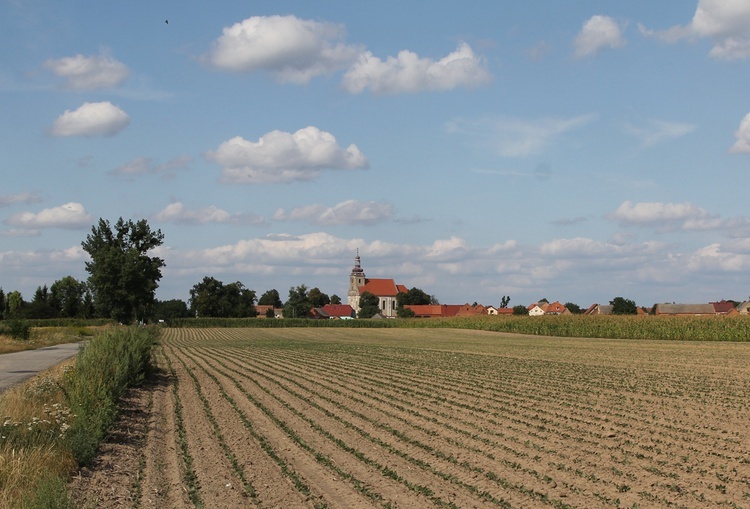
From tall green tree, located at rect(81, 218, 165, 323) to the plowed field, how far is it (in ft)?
220

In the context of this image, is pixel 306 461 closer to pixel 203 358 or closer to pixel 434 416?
pixel 434 416

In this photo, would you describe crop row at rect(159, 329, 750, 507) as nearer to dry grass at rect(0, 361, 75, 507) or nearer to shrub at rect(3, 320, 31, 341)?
dry grass at rect(0, 361, 75, 507)

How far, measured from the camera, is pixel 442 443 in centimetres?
1388

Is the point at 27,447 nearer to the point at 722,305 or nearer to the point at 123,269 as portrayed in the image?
the point at 123,269

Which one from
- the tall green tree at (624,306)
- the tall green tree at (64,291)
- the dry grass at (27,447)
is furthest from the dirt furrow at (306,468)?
the tall green tree at (64,291)

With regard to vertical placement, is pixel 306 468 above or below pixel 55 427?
below

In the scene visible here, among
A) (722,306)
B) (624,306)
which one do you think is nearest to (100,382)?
(624,306)

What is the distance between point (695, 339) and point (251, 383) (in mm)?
46952

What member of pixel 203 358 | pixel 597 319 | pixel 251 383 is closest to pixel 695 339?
pixel 597 319

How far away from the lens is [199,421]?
17.0 metres

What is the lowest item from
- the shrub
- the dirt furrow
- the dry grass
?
the dirt furrow

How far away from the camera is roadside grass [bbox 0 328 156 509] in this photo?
870 cm

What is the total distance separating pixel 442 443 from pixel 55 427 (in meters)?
6.58

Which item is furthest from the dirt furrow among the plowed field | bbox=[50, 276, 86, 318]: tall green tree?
bbox=[50, 276, 86, 318]: tall green tree
